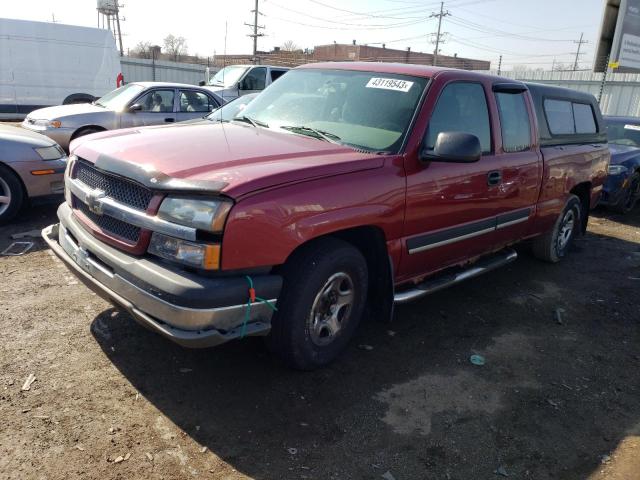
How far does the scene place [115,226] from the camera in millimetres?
2941

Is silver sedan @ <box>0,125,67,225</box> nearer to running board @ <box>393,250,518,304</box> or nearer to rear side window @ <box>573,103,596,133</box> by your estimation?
running board @ <box>393,250,518,304</box>

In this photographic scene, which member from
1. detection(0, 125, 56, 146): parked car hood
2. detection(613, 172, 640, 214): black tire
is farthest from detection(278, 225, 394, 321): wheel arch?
detection(613, 172, 640, 214): black tire

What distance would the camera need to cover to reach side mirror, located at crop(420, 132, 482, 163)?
131 inches

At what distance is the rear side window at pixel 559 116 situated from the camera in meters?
5.17

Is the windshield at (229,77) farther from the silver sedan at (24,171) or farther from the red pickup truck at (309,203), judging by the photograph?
the red pickup truck at (309,203)

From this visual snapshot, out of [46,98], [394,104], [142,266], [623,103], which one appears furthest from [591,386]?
[623,103]

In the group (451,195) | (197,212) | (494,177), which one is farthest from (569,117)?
(197,212)

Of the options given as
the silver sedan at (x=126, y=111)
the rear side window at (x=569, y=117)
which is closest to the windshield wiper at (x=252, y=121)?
the rear side window at (x=569, y=117)

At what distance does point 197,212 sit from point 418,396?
5.93 feet

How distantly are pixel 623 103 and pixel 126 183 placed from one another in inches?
864

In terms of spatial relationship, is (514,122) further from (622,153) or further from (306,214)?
(622,153)

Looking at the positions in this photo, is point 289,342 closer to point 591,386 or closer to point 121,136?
point 121,136

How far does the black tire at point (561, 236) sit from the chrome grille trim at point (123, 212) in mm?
4537

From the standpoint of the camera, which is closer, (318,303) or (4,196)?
(318,303)
